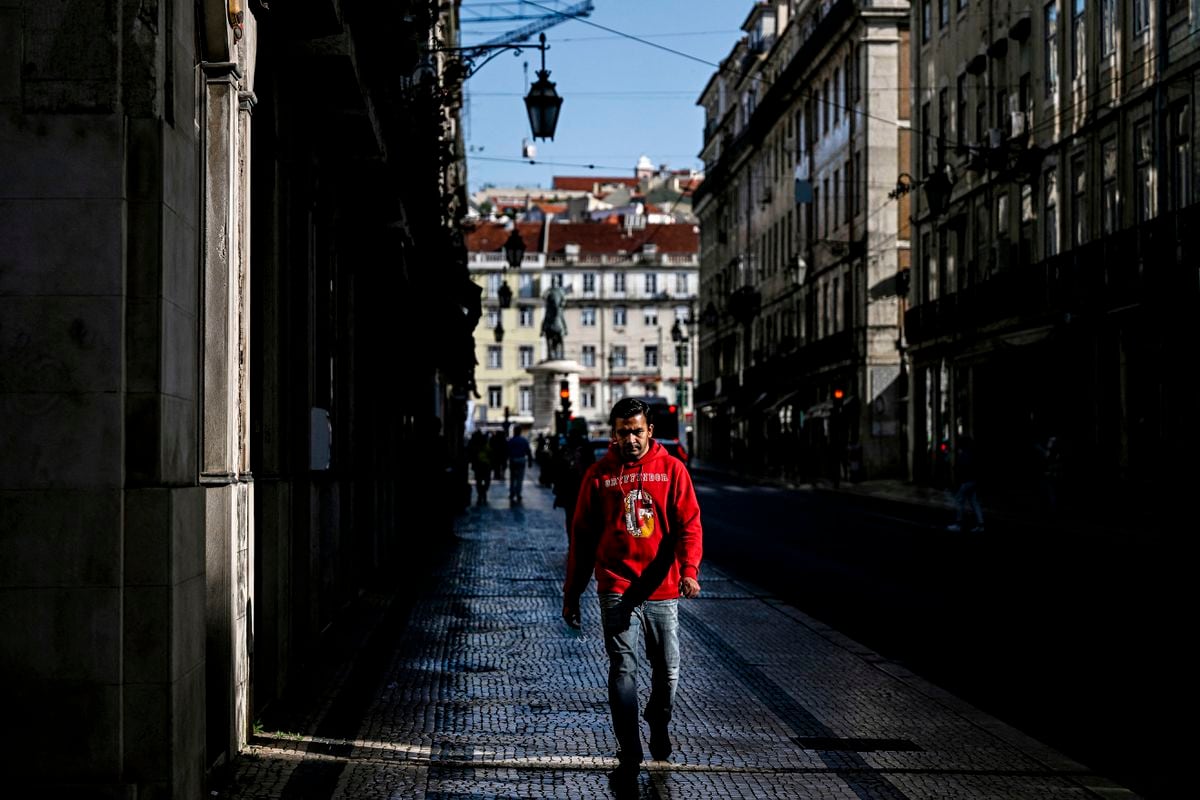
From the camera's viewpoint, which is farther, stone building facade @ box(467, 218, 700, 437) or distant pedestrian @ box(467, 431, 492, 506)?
stone building facade @ box(467, 218, 700, 437)

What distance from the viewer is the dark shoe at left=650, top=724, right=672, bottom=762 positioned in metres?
8.28

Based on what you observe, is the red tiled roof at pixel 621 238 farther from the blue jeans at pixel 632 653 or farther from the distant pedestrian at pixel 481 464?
the blue jeans at pixel 632 653

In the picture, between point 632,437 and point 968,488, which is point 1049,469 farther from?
point 632,437

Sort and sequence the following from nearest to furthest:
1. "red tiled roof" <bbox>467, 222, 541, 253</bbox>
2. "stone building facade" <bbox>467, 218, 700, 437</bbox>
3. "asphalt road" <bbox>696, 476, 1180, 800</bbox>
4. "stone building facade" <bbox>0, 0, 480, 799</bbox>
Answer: "stone building facade" <bbox>0, 0, 480, 799</bbox> < "asphalt road" <bbox>696, 476, 1180, 800</bbox> < "stone building facade" <bbox>467, 218, 700, 437</bbox> < "red tiled roof" <bbox>467, 222, 541, 253</bbox>

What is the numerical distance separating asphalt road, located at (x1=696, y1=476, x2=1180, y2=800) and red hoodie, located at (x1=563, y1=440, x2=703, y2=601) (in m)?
2.20

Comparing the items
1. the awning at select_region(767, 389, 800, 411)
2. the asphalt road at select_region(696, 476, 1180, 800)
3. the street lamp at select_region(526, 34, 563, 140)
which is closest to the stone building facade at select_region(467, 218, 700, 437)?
the awning at select_region(767, 389, 800, 411)

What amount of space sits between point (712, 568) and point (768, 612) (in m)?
5.31

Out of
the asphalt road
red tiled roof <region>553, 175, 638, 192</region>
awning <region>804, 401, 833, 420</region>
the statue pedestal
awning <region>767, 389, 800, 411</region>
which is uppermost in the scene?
red tiled roof <region>553, 175, 638, 192</region>

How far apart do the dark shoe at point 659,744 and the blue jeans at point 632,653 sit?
61mm

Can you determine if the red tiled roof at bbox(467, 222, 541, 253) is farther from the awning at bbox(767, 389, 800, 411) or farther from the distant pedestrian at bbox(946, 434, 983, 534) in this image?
the distant pedestrian at bbox(946, 434, 983, 534)

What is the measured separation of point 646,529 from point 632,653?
1.83ft

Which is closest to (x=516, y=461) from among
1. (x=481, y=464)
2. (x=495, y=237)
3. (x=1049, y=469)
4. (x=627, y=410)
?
(x=481, y=464)

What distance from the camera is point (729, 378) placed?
293ft

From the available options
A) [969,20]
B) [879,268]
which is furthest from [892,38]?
[969,20]
